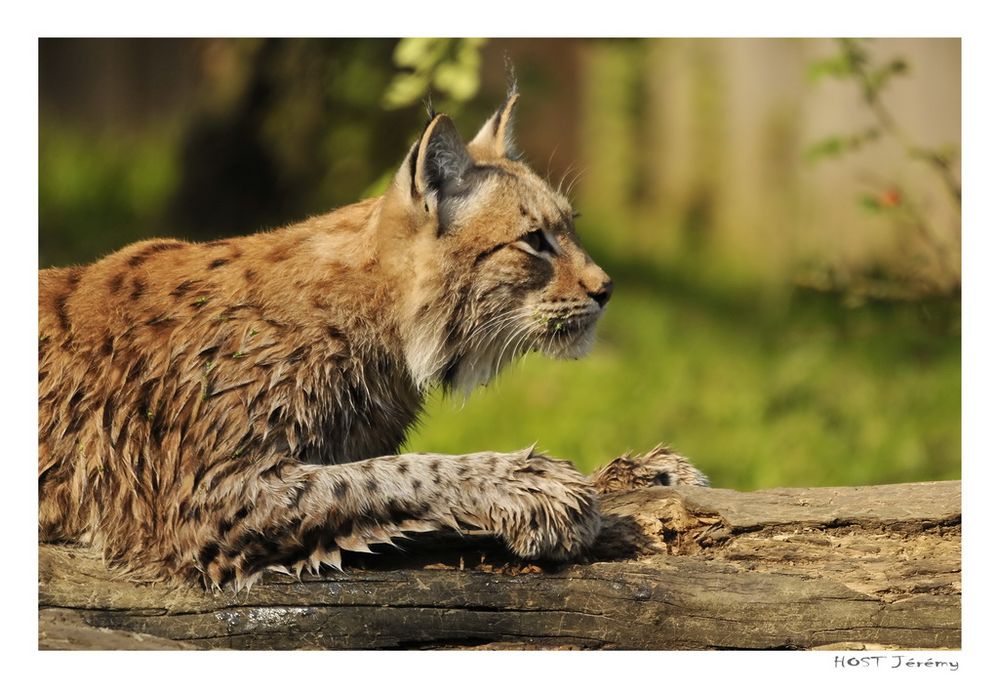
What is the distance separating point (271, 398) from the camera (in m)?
4.81

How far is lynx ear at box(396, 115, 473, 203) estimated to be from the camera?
195 inches

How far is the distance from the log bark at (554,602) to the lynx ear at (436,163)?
1.44 m

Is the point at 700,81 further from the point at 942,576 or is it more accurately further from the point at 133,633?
the point at 133,633

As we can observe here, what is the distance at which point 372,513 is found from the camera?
15.4 feet

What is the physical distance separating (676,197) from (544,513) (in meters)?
6.79

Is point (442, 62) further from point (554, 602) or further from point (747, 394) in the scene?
point (747, 394)

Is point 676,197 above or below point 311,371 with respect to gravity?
above

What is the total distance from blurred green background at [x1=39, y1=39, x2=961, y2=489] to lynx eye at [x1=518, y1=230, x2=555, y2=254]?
2.65 m

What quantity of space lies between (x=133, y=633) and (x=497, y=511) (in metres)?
1.45

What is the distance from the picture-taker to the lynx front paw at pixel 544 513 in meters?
4.75

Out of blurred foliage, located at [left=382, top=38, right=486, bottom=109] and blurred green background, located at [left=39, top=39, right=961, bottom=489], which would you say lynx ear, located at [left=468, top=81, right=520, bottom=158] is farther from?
blurred green background, located at [left=39, top=39, right=961, bottom=489]

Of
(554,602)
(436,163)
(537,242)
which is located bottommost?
(554,602)

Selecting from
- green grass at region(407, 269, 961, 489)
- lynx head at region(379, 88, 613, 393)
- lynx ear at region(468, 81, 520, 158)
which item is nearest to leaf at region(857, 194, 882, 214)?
green grass at region(407, 269, 961, 489)

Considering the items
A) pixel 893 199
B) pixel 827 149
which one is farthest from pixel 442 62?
pixel 893 199
